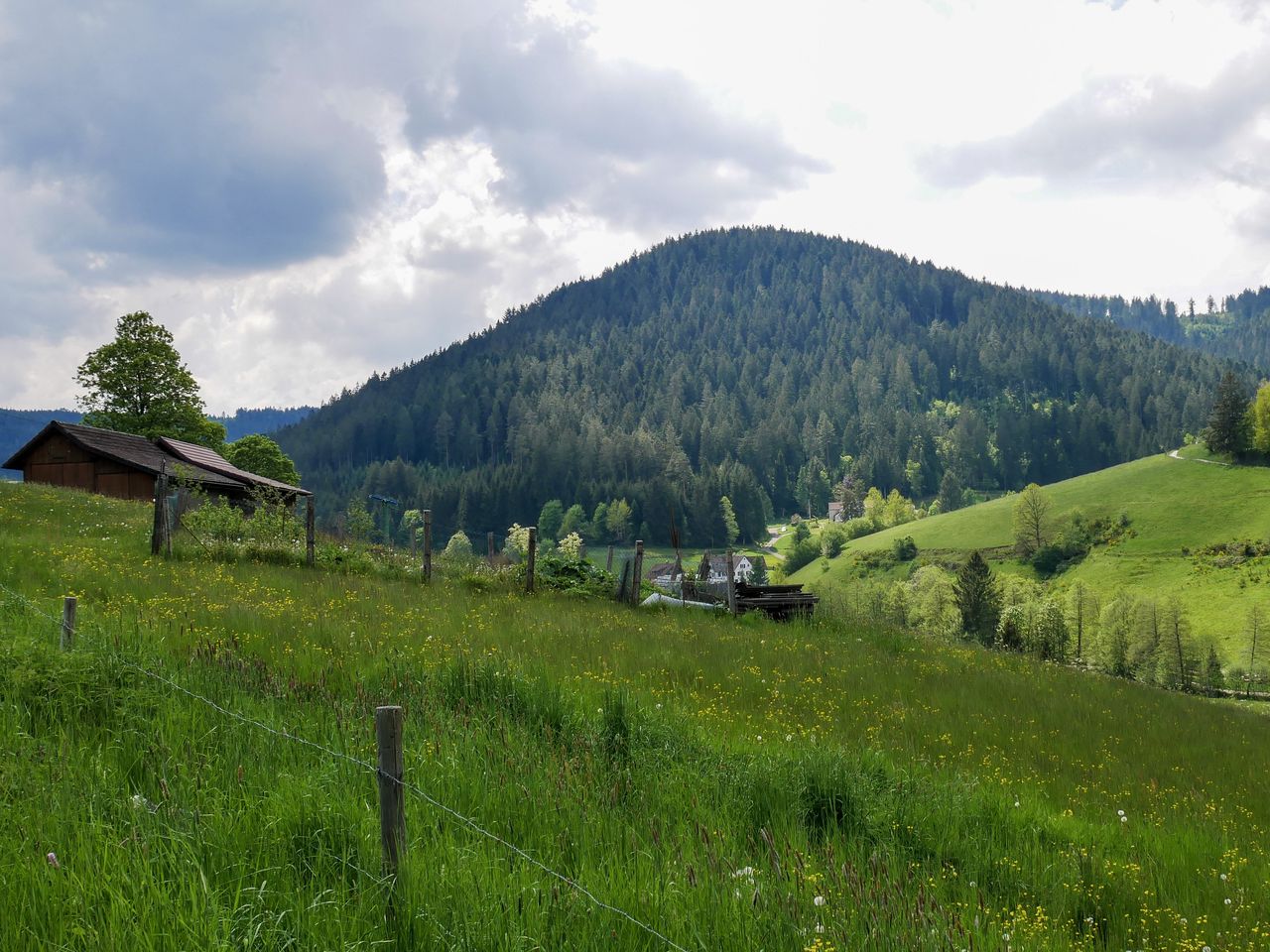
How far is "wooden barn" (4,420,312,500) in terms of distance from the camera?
4347 centimetres

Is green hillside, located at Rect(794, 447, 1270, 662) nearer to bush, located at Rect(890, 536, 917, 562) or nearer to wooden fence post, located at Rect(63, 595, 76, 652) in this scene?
bush, located at Rect(890, 536, 917, 562)

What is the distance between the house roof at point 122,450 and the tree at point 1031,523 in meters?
143

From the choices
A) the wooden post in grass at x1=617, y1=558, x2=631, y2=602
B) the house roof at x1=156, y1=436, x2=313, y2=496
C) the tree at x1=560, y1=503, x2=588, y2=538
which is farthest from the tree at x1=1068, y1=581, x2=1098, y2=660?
the house roof at x1=156, y1=436, x2=313, y2=496

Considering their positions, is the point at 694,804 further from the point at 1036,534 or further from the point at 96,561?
the point at 1036,534

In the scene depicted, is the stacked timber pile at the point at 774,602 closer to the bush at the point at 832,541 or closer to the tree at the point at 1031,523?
the tree at the point at 1031,523

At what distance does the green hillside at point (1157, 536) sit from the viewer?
11181 centimetres

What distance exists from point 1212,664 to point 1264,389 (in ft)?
278

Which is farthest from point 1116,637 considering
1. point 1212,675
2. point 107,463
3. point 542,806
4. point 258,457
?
point 542,806

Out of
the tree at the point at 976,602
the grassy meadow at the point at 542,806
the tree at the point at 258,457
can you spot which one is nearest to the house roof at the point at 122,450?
the tree at the point at 258,457

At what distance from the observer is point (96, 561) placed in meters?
16.3

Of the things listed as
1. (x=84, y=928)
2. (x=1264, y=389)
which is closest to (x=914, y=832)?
(x=84, y=928)

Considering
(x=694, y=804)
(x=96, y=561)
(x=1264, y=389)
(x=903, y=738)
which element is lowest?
(x=903, y=738)

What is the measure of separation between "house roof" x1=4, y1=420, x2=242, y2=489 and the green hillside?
343ft

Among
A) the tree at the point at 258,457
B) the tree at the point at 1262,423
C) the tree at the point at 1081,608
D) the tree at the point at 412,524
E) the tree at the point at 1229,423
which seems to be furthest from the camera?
the tree at the point at 1229,423
